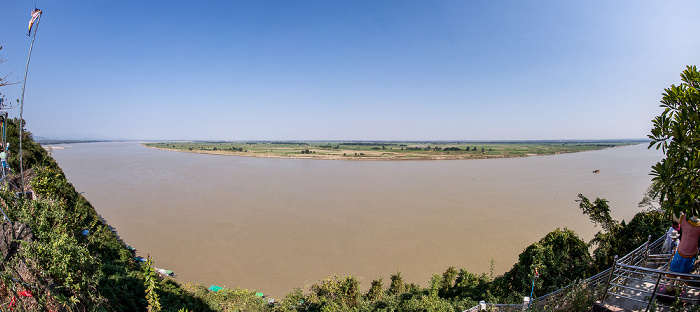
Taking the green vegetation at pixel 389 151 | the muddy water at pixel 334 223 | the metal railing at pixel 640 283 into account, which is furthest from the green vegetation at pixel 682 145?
the green vegetation at pixel 389 151

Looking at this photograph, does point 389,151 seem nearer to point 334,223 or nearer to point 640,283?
point 334,223

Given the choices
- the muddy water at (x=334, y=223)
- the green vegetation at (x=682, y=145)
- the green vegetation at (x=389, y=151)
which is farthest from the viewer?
the green vegetation at (x=389, y=151)

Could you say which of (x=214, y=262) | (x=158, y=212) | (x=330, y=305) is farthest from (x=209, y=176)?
(x=330, y=305)

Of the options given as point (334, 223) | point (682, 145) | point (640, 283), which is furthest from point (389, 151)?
point (682, 145)

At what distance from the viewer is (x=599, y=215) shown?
884 cm

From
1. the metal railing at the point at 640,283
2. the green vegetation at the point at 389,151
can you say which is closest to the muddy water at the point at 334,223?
the metal railing at the point at 640,283

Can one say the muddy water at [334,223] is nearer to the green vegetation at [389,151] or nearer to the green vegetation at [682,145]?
the green vegetation at [682,145]

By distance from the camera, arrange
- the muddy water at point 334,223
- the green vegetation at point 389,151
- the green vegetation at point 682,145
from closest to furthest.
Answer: the green vegetation at point 682,145 → the muddy water at point 334,223 → the green vegetation at point 389,151

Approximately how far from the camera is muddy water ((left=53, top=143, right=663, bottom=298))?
10773mm

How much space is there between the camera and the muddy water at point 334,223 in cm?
1077

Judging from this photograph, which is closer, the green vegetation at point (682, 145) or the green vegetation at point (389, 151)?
the green vegetation at point (682, 145)

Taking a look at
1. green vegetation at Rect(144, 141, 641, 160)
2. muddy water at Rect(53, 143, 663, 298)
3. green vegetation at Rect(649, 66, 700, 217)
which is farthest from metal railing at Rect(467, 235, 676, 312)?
green vegetation at Rect(144, 141, 641, 160)

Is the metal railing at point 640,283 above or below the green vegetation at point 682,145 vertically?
below

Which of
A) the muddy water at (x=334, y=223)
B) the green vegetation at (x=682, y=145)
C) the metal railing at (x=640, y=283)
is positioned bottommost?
the muddy water at (x=334, y=223)
